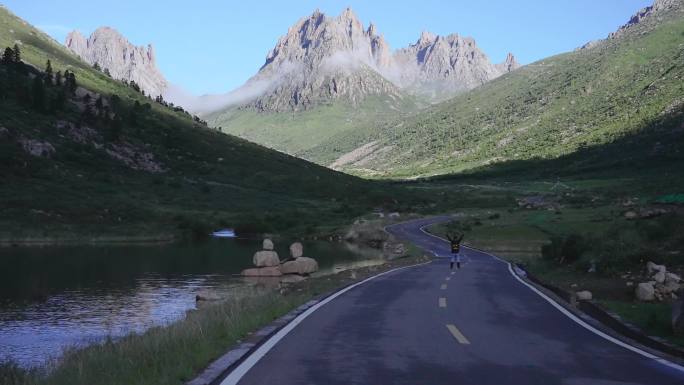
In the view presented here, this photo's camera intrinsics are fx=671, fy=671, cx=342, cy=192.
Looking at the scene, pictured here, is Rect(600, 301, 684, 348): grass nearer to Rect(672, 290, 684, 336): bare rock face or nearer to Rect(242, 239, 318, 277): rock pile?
Rect(672, 290, 684, 336): bare rock face

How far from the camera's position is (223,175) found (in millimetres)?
132000

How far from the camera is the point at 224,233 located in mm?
89000

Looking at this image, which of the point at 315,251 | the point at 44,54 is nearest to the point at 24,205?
the point at 315,251

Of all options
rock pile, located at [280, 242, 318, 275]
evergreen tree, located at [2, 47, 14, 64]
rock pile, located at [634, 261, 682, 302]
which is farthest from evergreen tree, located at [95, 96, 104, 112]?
rock pile, located at [634, 261, 682, 302]

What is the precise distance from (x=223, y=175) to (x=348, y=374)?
124029 mm

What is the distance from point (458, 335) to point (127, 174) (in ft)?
339

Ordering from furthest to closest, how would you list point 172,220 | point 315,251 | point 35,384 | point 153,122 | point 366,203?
point 153,122, point 366,203, point 172,220, point 315,251, point 35,384

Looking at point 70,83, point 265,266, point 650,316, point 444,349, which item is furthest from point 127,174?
point 444,349

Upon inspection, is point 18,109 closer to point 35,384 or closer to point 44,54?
point 44,54

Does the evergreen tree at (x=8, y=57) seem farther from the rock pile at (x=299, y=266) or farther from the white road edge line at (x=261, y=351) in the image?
the white road edge line at (x=261, y=351)

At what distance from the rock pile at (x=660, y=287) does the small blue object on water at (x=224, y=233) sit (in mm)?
Answer: 68995

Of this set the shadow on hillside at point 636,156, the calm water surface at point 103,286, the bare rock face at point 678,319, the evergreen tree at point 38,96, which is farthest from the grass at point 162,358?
the shadow on hillside at point 636,156

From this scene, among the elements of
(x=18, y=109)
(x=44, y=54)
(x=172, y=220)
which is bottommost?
(x=172, y=220)

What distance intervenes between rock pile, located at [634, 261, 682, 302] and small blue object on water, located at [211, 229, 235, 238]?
68995 mm
